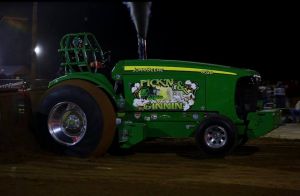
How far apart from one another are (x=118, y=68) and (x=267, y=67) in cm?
3169

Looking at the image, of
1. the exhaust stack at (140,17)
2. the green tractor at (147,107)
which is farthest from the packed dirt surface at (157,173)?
the exhaust stack at (140,17)

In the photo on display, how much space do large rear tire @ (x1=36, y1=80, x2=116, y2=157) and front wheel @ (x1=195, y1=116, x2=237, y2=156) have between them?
59.9 inches

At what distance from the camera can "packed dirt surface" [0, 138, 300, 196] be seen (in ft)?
22.1

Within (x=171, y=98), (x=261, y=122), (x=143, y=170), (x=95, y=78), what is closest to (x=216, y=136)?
(x=261, y=122)

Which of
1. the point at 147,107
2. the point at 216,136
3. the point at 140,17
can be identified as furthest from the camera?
the point at 140,17

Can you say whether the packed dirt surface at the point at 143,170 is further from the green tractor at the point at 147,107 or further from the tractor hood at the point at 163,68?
the tractor hood at the point at 163,68

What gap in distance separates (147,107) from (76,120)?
1257 millimetres

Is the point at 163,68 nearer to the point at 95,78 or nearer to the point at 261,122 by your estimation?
the point at 95,78

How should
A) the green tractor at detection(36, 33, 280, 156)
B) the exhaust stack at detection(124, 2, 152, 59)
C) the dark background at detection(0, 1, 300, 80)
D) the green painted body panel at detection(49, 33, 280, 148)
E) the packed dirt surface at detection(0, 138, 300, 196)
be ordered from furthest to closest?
the dark background at detection(0, 1, 300, 80)
the exhaust stack at detection(124, 2, 152, 59)
the green painted body panel at detection(49, 33, 280, 148)
the green tractor at detection(36, 33, 280, 156)
the packed dirt surface at detection(0, 138, 300, 196)

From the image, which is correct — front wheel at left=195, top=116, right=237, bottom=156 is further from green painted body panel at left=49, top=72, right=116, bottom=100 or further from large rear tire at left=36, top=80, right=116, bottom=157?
green painted body panel at left=49, top=72, right=116, bottom=100

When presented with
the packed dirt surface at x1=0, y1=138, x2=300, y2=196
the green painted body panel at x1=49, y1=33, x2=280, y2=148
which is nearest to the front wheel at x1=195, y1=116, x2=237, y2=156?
the packed dirt surface at x1=0, y1=138, x2=300, y2=196

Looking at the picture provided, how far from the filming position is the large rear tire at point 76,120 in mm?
9336

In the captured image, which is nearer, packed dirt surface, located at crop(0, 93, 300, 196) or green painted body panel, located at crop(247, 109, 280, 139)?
packed dirt surface, located at crop(0, 93, 300, 196)

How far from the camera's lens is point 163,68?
9578mm
